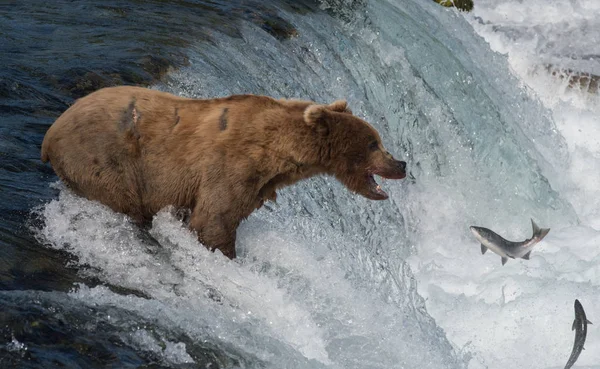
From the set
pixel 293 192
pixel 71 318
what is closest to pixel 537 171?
pixel 293 192

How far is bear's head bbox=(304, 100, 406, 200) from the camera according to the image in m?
5.82

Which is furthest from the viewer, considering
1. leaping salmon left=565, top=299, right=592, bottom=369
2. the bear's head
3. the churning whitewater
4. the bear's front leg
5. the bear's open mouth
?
leaping salmon left=565, top=299, right=592, bottom=369

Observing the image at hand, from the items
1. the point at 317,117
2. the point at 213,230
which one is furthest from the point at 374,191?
the point at 213,230

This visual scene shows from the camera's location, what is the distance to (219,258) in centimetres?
564

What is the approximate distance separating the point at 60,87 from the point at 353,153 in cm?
295

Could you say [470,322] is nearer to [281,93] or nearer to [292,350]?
[281,93]

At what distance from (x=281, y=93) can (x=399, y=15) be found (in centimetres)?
306

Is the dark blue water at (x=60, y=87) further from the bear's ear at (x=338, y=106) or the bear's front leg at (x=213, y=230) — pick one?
the bear's ear at (x=338, y=106)

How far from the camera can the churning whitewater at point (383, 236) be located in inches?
207

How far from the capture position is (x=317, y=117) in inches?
223

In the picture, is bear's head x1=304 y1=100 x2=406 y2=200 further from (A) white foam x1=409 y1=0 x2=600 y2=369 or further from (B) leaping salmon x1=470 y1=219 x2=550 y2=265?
(B) leaping salmon x1=470 y1=219 x2=550 y2=265

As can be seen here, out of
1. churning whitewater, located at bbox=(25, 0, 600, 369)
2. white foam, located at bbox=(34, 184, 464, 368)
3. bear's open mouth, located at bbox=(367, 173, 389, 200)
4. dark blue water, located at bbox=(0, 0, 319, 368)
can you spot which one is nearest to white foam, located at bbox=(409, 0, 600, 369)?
churning whitewater, located at bbox=(25, 0, 600, 369)

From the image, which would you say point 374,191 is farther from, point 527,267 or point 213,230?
point 527,267

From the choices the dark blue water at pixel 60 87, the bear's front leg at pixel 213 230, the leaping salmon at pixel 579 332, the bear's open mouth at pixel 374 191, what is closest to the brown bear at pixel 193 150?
the bear's front leg at pixel 213 230
